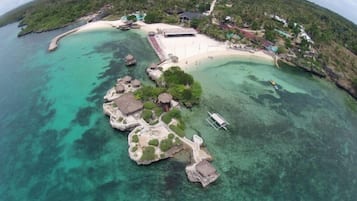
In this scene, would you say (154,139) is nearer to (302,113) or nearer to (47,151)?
(47,151)

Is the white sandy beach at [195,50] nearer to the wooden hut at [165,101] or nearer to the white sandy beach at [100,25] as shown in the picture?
the wooden hut at [165,101]

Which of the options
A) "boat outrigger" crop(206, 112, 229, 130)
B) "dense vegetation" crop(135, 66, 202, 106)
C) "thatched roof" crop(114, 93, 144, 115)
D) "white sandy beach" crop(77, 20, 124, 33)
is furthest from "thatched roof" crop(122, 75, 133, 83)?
"white sandy beach" crop(77, 20, 124, 33)

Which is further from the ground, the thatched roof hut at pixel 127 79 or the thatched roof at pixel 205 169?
the thatched roof hut at pixel 127 79

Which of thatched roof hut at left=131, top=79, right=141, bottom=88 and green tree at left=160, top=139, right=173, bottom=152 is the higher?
thatched roof hut at left=131, top=79, right=141, bottom=88

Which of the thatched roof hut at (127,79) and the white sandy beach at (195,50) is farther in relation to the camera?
the white sandy beach at (195,50)

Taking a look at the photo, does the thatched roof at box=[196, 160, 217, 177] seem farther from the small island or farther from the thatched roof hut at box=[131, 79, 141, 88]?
the thatched roof hut at box=[131, 79, 141, 88]

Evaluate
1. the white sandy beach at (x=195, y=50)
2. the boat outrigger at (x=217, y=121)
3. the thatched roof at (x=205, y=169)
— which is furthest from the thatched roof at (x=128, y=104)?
the white sandy beach at (x=195, y=50)
